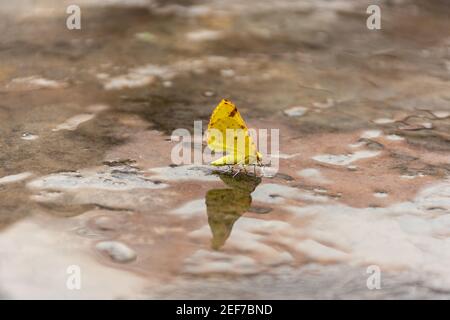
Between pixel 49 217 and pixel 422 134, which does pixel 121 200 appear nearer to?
pixel 49 217

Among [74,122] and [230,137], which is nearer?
[230,137]

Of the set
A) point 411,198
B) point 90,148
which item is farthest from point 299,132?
point 90,148

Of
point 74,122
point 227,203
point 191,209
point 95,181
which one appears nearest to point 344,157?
point 227,203

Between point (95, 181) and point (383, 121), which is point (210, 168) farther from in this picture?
point (383, 121)

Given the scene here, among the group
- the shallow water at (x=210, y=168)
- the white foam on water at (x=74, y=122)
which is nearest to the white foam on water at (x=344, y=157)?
the shallow water at (x=210, y=168)

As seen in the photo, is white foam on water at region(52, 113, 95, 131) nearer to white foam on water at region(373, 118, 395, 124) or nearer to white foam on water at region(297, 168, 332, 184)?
white foam on water at region(297, 168, 332, 184)

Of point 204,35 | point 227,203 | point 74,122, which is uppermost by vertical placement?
point 204,35
